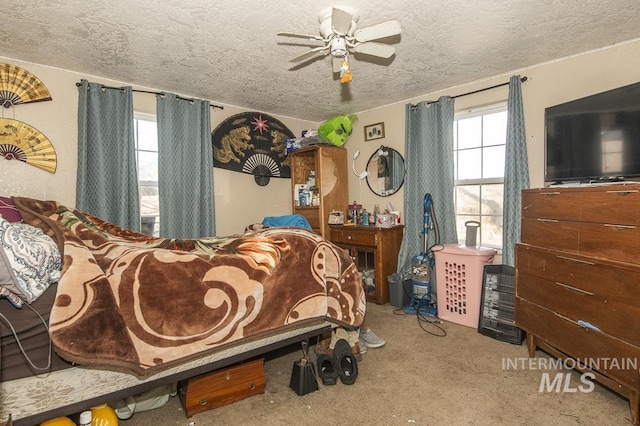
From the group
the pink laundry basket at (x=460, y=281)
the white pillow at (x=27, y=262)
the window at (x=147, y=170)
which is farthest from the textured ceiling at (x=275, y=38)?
the pink laundry basket at (x=460, y=281)

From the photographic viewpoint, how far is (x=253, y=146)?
3896 millimetres

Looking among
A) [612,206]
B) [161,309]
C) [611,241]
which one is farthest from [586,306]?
[161,309]

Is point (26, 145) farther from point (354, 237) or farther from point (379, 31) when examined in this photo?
point (354, 237)

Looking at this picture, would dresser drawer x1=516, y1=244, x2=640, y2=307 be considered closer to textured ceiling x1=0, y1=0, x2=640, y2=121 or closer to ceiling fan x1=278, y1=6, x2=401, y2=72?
textured ceiling x1=0, y1=0, x2=640, y2=121

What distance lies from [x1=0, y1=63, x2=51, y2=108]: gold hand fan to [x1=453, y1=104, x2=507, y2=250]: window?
3796mm

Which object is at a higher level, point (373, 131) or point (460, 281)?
point (373, 131)

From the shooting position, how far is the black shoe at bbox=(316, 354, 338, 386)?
1.91 meters

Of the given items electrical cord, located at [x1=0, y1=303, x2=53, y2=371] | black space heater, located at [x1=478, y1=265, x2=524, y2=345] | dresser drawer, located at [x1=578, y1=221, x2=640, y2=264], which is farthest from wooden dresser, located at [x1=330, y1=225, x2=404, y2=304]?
electrical cord, located at [x1=0, y1=303, x2=53, y2=371]

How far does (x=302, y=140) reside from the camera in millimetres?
3994

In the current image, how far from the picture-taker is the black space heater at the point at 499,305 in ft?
8.19

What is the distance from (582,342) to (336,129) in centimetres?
296

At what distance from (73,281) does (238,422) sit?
104cm

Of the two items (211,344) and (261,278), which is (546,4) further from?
(211,344)

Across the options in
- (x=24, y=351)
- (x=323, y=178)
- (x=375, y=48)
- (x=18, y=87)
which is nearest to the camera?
(x=24, y=351)
